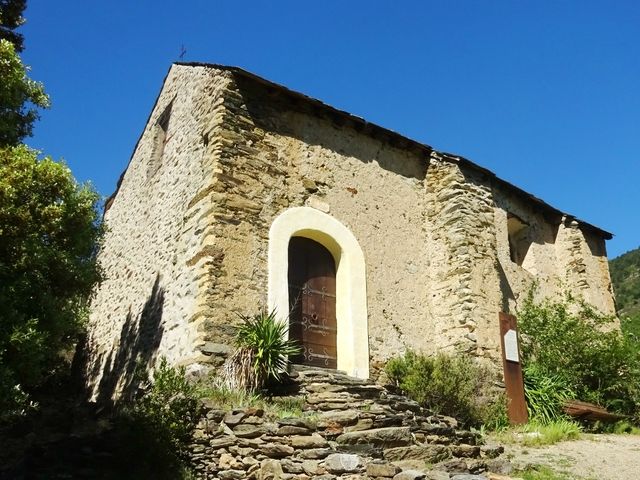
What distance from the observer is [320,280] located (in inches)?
436

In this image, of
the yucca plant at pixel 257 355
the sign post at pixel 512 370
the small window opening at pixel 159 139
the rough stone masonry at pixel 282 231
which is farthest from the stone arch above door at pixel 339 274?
the small window opening at pixel 159 139

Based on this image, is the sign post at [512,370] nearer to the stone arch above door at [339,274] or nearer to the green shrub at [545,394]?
the green shrub at [545,394]

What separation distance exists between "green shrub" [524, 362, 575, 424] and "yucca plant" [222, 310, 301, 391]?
543cm

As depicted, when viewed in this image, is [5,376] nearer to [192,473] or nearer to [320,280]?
[192,473]

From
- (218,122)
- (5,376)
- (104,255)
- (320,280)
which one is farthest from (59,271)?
(104,255)

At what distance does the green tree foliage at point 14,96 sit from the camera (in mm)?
8812

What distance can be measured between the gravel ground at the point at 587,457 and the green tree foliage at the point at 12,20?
10.7 metres

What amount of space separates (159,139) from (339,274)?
226 inches

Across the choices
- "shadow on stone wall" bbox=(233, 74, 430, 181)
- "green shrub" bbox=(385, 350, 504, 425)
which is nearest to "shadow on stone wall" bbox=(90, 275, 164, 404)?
"shadow on stone wall" bbox=(233, 74, 430, 181)

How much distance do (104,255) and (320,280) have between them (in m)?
7.51

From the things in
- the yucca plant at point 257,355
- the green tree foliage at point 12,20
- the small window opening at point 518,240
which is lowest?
the yucca plant at point 257,355

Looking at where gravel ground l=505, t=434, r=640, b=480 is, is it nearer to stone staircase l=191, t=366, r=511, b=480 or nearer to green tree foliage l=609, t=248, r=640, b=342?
stone staircase l=191, t=366, r=511, b=480

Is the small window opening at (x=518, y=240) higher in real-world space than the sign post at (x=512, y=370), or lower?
higher

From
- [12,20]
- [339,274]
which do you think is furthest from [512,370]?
[12,20]
